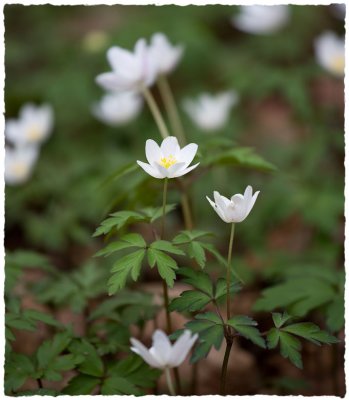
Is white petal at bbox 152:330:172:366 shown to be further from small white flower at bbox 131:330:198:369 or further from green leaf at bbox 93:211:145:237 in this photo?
green leaf at bbox 93:211:145:237

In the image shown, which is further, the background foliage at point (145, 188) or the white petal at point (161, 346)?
the background foliage at point (145, 188)

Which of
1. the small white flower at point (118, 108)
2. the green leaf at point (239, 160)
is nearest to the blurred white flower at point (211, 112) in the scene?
the small white flower at point (118, 108)

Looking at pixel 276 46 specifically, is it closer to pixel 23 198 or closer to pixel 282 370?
pixel 23 198

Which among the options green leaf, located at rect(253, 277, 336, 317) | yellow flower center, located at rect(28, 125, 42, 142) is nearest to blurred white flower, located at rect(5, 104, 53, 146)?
yellow flower center, located at rect(28, 125, 42, 142)

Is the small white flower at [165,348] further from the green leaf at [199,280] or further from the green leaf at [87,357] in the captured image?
the green leaf at [87,357]

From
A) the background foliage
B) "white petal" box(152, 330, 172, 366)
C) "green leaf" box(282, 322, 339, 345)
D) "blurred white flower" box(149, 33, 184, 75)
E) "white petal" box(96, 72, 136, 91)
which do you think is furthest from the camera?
"blurred white flower" box(149, 33, 184, 75)

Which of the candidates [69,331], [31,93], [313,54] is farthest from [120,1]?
[313,54]
